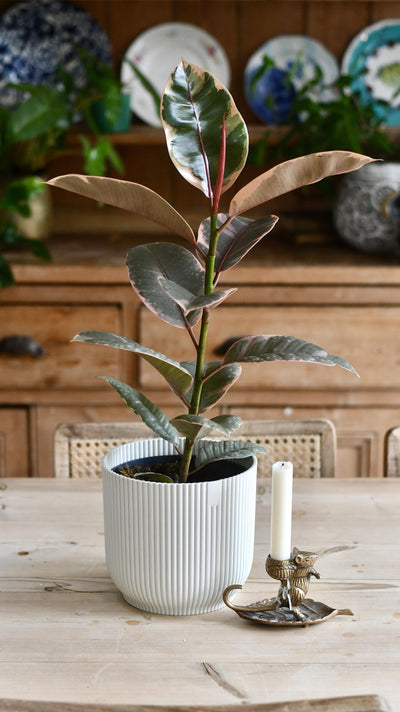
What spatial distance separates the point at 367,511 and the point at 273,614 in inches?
13.2

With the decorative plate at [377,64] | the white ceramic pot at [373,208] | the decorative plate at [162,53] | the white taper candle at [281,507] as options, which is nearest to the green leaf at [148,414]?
the white taper candle at [281,507]

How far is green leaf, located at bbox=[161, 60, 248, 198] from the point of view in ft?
2.57

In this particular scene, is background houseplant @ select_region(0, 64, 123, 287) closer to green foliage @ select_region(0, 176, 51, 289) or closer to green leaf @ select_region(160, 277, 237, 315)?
green foliage @ select_region(0, 176, 51, 289)

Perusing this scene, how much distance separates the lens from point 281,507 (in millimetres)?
798

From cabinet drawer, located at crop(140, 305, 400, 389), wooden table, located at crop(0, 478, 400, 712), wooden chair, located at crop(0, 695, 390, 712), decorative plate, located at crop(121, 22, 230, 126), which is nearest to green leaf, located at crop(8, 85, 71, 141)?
decorative plate, located at crop(121, 22, 230, 126)

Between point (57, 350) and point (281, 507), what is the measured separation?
1300 millimetres

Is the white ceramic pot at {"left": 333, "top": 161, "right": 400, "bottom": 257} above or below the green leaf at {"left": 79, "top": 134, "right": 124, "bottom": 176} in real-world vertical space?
below

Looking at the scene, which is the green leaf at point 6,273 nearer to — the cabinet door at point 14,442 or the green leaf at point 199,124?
the cabinet door at point 14,442

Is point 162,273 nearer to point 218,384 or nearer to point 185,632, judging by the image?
point 218,384

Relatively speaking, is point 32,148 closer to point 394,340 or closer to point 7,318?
point 7,318

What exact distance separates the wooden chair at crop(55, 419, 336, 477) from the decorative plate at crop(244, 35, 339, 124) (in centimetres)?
129

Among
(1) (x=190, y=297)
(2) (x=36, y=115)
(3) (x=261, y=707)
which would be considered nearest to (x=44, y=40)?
(2) (x=36, y=115)

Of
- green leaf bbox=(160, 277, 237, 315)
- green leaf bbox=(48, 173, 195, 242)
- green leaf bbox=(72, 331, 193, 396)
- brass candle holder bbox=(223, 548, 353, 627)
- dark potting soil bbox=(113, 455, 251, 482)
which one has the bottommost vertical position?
brass candle holder bbox=(223, 548, 353, 627)

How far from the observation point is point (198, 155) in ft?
2.60
